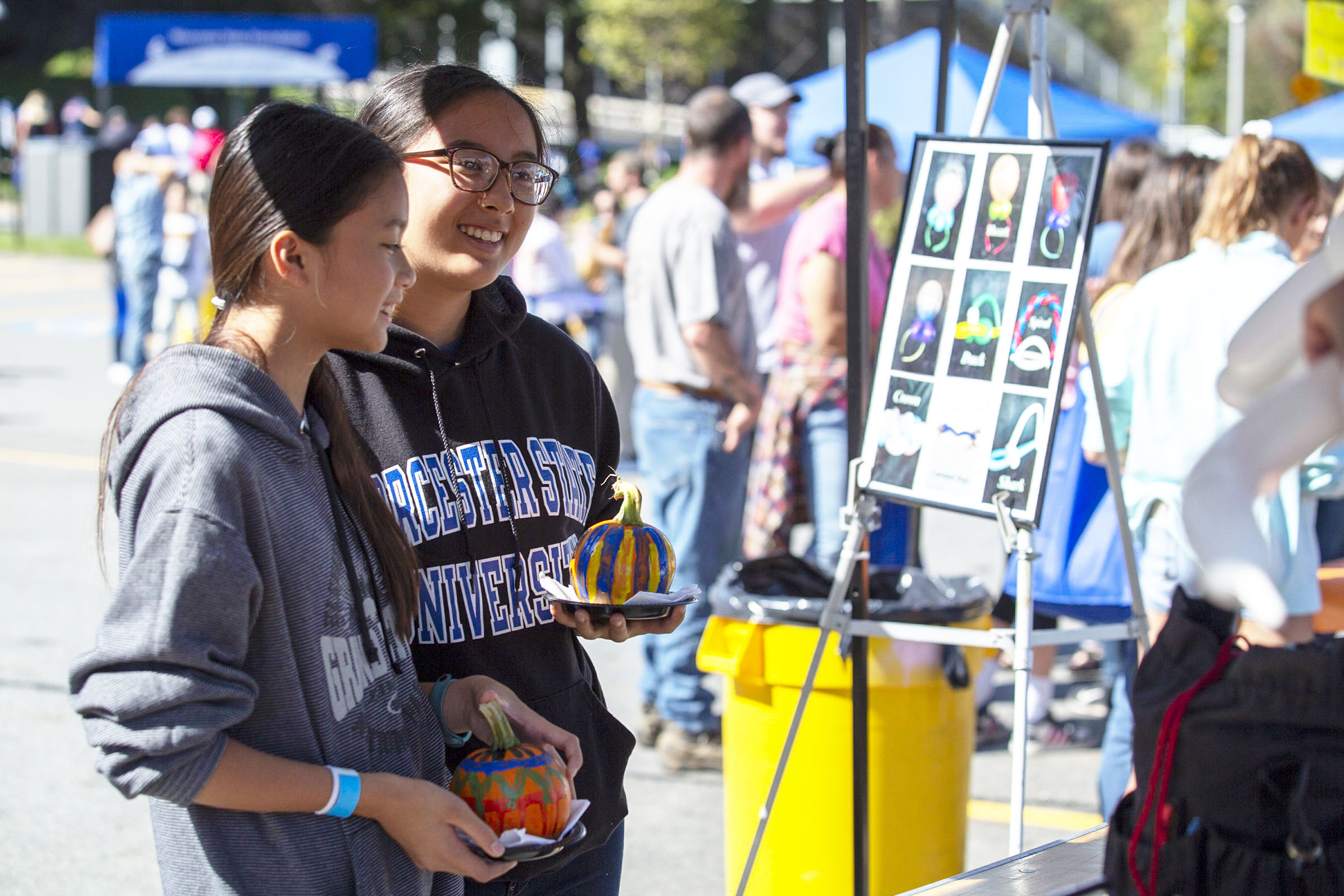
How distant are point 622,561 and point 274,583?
612 mm

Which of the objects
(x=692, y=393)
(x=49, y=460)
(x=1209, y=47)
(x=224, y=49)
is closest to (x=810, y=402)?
(x=692, y=393)

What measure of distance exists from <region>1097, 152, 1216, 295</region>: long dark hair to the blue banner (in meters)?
14.5

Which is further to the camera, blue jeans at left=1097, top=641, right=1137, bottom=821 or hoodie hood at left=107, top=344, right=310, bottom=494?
blue jeans at left=1097, top=641, right=1137, bottom=821

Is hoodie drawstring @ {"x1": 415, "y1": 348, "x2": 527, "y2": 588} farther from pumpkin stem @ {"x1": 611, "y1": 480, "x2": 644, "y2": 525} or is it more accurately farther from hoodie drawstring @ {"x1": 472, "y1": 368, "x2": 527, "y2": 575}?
pumpkin stem @ {"x1": 611, "y1": 480, "x2": 644, "y2": 525}

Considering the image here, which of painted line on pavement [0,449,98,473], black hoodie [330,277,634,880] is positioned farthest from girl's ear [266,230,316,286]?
painted line on pavement [0,449,98,473]

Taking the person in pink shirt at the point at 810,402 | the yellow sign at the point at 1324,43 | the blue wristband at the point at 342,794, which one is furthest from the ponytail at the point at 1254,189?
the yellow sign at the point at 1324,43

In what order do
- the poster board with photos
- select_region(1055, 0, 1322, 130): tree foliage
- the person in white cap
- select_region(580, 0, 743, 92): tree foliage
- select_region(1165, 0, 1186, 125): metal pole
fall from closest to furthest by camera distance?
the poster board with photos → the person in white cap → select_region(1055, 0, 1322, 130): tree foliage → select_region(1165, 0, 1186, 125): metal pole → select_region(580, 0, 743, 92): tree foliage

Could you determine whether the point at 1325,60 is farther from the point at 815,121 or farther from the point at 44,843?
the point at 44,843

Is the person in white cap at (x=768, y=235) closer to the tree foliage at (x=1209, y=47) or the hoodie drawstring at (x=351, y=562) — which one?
the hoodie drawstring at (x=351, y=562)

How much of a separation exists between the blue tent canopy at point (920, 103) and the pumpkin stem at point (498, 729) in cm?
686

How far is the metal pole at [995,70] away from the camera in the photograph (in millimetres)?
2840

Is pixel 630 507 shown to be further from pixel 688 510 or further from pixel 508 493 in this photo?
pixel 688 510

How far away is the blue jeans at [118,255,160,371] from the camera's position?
424 inches

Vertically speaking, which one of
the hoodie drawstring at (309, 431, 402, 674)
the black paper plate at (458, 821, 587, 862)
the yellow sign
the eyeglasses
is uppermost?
the yellow sign
